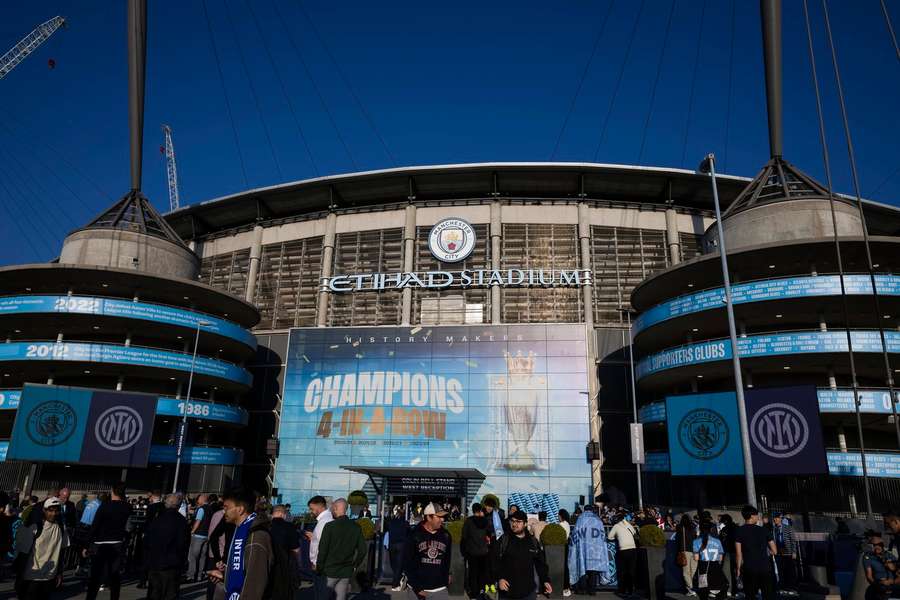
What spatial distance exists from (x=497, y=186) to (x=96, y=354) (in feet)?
104

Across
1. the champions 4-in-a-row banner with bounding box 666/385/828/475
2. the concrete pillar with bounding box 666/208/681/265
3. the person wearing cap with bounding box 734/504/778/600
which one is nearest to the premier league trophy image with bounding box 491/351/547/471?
the champions 4-in-a-row banner with bounding box 666/385/828/475

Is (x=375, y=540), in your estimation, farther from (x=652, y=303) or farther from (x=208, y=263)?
(x=208, y=263)

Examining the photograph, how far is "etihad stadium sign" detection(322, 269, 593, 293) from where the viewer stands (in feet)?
158

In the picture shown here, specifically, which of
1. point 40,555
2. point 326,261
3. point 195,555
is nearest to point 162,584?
point 40,555

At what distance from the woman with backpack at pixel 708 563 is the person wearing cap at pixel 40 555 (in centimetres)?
1210

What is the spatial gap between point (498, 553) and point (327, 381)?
38447 millimetres

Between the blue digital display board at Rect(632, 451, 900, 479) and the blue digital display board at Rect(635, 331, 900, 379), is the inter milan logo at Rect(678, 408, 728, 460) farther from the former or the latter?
the blue digital display board at Rect(632, 451, 900, 479)

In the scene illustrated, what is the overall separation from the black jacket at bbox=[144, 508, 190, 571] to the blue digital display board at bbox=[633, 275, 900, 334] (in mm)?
33063

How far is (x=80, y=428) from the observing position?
124ft

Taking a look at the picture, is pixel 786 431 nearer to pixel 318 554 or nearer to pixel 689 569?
pixel 689 569

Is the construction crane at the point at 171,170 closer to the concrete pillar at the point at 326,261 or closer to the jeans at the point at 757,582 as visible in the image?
the concrete pillar at the point at 326,261

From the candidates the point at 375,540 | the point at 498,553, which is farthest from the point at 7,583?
the point at 498,553

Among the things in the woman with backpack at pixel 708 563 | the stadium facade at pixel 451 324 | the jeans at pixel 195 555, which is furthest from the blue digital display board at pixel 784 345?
the jeans at pixel 195 555

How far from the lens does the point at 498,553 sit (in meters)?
8.13
